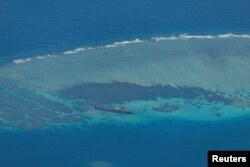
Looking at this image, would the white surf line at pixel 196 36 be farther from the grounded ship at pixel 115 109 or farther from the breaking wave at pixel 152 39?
the grounded ship at pixel 115 109

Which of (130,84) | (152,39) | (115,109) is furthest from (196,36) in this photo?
(115,109)

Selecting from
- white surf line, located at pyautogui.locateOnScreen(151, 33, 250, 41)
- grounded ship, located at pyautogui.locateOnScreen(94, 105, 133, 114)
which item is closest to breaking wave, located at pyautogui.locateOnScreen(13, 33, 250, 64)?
white surf line, located at pyautogui.locateOnScreen(151, 33, 250, 41)

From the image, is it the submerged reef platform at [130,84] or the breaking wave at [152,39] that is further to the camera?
the breaking wave at [152,39]

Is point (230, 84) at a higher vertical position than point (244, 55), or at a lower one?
lower

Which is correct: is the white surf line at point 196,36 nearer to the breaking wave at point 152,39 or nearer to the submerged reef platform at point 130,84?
the breaking wave at point 152,39

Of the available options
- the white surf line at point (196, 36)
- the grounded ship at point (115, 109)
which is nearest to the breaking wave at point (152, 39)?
the white surf line at point (196, 36)

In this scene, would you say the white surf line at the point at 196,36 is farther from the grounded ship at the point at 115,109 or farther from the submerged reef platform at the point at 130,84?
the grounded ship at the point at 115,109

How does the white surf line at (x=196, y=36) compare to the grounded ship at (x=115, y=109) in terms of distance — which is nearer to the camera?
the grounded ship at (x=115, y=109)

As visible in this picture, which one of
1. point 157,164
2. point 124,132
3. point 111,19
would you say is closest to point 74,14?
point 111,19

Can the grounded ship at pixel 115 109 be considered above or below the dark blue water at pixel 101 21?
below

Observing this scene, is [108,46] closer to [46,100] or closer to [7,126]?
[46,100]
